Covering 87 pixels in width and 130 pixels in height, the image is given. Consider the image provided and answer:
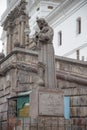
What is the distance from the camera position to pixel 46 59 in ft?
52.4

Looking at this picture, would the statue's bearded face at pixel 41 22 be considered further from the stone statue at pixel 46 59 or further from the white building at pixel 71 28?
the white building at pixel 71 28

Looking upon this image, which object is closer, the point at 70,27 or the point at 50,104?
the point at 50,104

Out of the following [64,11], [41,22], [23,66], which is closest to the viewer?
[41,22]

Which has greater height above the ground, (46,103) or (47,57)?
(47,57)

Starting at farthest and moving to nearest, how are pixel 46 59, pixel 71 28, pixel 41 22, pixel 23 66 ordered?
pixel 71 28 → pixel 23 66 → pixel 41 22 → pixel 46 59

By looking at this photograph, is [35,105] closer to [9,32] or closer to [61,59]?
[61,59]

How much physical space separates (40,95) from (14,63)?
911cm

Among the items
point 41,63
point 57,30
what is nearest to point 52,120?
point 41,63

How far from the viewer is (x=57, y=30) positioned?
47438 mm

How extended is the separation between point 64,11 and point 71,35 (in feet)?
10.0

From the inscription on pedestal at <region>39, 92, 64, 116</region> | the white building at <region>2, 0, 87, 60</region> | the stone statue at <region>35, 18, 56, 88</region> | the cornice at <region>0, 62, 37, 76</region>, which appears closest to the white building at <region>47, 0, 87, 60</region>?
the white building at <region>2, 0, 87, 60</region>

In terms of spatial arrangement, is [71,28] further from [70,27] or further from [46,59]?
[46,59]

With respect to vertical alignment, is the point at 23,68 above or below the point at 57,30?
below

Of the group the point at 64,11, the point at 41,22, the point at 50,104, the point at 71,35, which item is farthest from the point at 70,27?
the point at 50,104
